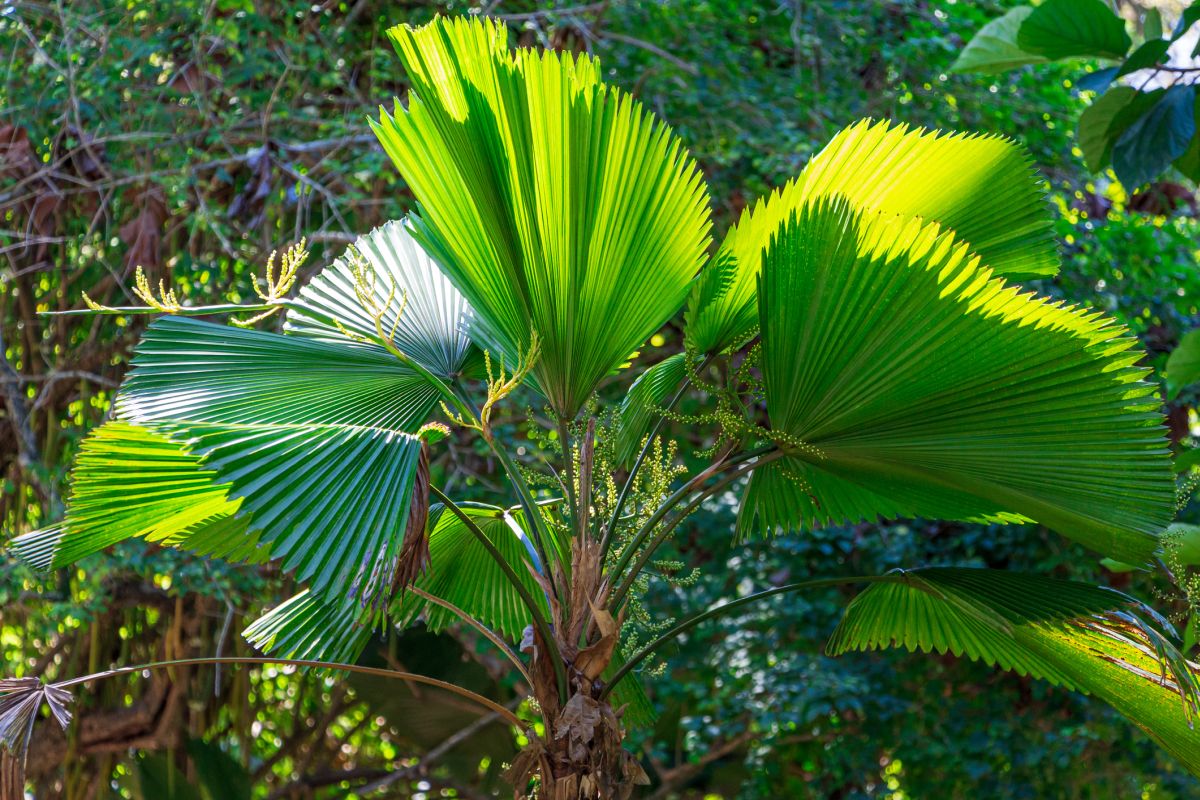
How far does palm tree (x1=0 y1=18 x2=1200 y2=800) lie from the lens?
1.39m

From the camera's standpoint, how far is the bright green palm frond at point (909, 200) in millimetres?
1738

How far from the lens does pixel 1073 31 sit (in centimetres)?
186

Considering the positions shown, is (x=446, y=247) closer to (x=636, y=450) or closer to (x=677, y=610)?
(x=636, y=450)

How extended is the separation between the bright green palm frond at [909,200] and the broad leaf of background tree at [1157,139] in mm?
220

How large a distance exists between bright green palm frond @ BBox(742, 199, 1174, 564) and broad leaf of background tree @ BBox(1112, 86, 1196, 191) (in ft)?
2.07

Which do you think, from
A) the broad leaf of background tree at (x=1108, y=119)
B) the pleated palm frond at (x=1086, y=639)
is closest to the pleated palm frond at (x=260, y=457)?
the pleated palm frond at (x=1086, y=639)

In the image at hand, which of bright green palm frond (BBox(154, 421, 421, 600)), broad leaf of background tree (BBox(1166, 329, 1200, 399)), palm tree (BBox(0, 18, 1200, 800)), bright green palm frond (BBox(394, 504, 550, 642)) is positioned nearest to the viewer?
bright green palm frond (BBox(154, 421, 421, 600))

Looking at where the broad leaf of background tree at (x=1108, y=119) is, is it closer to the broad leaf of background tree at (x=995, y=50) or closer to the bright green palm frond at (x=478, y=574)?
the broad leaf of background tree at (x=995, y=50)

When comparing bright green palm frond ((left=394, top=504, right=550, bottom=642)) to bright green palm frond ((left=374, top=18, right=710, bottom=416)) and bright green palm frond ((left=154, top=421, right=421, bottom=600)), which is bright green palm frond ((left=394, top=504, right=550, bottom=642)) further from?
bright green palm frond ((left=154, top=421, right=421, bottom=600))

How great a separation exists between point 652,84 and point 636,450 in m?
2.18

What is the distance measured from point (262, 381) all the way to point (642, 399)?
671mm

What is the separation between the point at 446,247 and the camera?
1702mm

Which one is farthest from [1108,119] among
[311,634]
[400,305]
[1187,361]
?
[311,634]

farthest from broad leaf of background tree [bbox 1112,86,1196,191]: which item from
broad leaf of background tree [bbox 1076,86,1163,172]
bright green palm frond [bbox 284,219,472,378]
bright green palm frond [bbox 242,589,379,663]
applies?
bright green palm frond [bbox 242,589,379,663]
